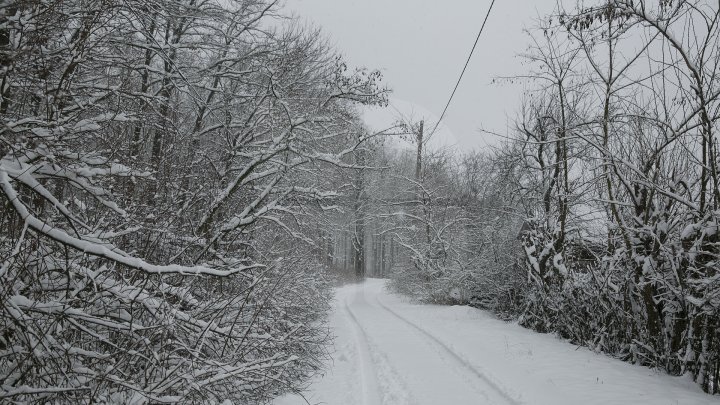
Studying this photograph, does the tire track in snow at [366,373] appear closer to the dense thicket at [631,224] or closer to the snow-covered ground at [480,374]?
the snow-covered ground at [480,374]

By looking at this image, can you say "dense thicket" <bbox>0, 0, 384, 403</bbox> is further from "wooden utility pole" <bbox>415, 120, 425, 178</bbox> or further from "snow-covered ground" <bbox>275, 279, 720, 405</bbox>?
"wooden utility pole" <bbox>415, 120, 425, 178</bbox>

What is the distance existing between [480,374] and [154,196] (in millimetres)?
5976

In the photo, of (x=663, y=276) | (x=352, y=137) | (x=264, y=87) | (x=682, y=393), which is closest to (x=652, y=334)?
(x=663, y=276)

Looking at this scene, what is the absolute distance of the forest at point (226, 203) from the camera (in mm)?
2885

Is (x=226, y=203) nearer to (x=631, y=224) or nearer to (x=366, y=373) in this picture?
(x=366, y=373)

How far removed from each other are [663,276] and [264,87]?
7898 mm

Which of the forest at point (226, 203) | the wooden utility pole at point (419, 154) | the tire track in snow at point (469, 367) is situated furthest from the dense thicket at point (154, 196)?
the wooden utility pole at point (419, 154)

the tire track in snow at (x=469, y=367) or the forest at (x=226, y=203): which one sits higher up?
the forest at (x=226, y=203)

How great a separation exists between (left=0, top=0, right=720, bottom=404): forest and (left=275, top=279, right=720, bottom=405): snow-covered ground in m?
0.58

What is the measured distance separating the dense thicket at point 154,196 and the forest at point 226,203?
0.14ft

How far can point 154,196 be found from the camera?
5578 mm

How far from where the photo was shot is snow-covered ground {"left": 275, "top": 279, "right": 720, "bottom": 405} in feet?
19.1

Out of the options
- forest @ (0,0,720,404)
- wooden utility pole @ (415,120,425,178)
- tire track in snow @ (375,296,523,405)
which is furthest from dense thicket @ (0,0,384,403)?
wooden utility pole @ (415,120,425,178)

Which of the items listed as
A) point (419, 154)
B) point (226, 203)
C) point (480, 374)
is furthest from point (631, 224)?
point (419, 154)
